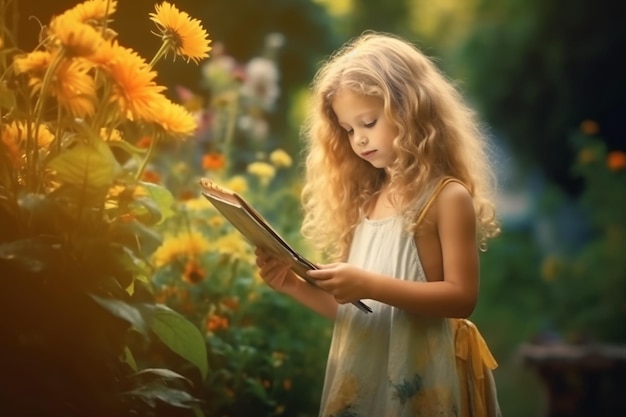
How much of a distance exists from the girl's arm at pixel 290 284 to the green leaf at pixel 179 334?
0.18m

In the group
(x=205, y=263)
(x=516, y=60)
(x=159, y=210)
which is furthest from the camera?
(x=516, y=60)

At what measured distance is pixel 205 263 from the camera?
200 cm

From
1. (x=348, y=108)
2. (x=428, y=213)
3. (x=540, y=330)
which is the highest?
(x=540, y=330)

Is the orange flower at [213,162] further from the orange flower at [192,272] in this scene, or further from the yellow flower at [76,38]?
the yellow flower at [76,38]

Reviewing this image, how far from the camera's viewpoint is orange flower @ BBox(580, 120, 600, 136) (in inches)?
137

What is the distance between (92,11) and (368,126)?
44 cm

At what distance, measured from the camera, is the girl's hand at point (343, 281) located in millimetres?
1422

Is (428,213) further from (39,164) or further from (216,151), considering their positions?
(216,151)

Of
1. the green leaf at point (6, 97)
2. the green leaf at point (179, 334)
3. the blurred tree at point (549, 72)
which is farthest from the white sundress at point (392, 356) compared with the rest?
the blurred tree at point (549, 72)

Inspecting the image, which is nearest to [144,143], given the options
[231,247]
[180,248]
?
[180,248]

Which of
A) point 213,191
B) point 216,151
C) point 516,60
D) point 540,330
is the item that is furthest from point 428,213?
point 516,60

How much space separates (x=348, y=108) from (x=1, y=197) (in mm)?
523

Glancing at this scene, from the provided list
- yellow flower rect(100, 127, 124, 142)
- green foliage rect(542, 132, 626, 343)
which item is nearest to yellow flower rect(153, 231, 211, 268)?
yellow flower rect(100, 127, 124, 142)

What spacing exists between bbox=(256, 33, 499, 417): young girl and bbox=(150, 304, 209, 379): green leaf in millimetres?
178
